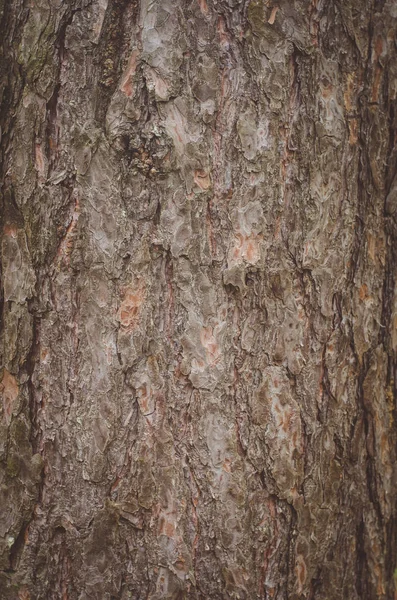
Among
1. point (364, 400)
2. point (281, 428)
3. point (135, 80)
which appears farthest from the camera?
point (364, 400)

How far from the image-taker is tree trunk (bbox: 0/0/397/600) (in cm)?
148

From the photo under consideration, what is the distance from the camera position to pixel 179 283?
1.50m

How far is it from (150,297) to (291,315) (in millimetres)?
413

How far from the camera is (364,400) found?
168 cm

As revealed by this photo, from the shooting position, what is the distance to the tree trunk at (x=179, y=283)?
1.48 metres

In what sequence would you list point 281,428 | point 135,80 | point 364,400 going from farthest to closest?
point 364,400, point 281,428, point 135,80

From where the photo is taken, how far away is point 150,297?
1505 mm

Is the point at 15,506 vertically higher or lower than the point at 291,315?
lower

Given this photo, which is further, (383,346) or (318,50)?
(383,346)

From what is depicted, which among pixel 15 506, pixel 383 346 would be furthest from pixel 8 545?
pixel 383 346

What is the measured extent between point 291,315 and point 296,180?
39cm

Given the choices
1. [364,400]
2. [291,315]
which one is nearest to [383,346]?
[364,400]

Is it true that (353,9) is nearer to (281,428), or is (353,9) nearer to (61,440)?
(281,428)

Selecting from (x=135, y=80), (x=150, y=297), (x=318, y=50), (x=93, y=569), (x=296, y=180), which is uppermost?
(x=318, y=50)
